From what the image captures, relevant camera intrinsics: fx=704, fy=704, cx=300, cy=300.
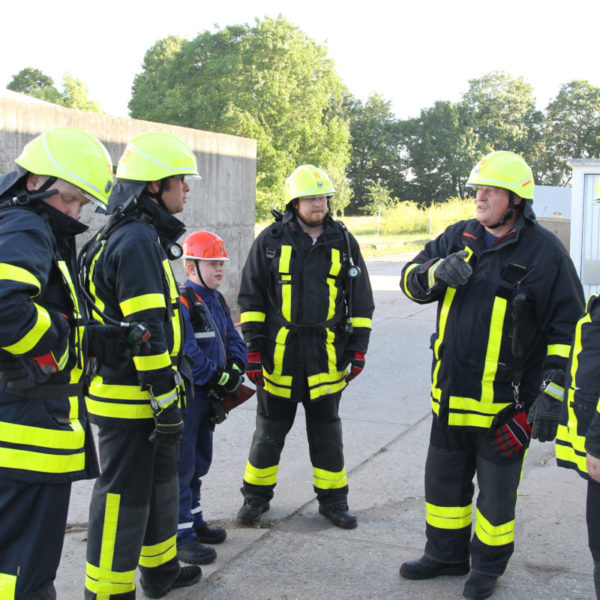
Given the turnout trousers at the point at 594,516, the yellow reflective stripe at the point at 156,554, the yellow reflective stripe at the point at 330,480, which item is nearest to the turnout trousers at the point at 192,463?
the yellow reflective stripe at the point at 156,554

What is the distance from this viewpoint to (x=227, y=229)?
385 inches

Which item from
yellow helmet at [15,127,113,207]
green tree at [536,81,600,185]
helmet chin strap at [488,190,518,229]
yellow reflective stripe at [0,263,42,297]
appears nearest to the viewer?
yellow reflective stripe at [0,263,42,297]

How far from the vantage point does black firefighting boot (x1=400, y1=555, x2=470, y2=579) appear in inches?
142

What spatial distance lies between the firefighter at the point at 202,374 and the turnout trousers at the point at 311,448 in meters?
0.42

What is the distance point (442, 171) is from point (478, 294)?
2473 inches

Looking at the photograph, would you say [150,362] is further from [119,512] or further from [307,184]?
[307,184]

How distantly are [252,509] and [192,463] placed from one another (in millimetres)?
664

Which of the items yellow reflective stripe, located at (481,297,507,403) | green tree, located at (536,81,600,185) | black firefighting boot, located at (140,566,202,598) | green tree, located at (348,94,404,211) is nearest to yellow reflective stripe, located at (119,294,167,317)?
black firefighting boot, located at (140,566,202,598)

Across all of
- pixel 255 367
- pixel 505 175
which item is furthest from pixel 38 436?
pixel 505 175

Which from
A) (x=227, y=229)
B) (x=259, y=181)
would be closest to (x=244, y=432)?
(x=227, y=229)

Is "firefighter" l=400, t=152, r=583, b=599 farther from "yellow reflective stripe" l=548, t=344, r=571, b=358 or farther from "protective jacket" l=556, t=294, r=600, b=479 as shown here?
"protective jacket" l=556, t=294, r=600, b=479

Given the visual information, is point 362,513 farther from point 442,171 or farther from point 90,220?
point 442,171

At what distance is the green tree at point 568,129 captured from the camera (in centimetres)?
6134

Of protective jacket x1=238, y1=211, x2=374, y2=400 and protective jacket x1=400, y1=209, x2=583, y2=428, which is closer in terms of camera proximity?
protective jacket x1=400, y1=209, x2=583, y2=428
